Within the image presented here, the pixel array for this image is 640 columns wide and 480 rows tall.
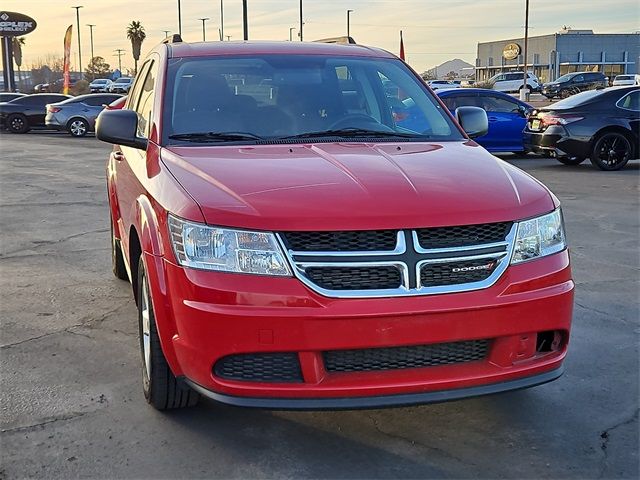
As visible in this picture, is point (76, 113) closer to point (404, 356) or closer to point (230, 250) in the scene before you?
point (230, 250)

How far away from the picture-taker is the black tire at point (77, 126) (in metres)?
24.5

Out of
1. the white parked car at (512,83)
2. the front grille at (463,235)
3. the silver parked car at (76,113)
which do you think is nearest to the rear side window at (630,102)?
the front grille at (463,235)

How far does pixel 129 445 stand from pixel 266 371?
0.81m

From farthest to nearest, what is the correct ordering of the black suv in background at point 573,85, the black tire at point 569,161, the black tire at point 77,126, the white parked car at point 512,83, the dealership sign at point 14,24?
1. the white parked car at point 512,83
2. the black suv in background at point 573,85
3. the dealership sign at point 14,24
4. the black tire at point 77,126
5. the black tire at point 569,161

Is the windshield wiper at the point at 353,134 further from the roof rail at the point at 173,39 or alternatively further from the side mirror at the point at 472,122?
the roof rail at the point at 173,39

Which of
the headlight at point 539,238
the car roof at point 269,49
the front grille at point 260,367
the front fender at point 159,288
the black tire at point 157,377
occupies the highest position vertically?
the car roof at point 269,49

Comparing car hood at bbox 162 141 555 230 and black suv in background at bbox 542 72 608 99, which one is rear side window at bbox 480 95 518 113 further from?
black suv in background at bbox 542 72 608 99

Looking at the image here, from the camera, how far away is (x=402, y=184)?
10.4 ft

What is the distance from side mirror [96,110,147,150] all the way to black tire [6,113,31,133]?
80.1ft

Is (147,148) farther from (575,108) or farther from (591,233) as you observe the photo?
(575,108)

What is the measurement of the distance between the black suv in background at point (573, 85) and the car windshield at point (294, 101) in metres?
45.8

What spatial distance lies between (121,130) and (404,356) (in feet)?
6.60

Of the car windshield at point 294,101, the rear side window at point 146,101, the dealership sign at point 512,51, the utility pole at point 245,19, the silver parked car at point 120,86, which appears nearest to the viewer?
the car windshield at point 294,101

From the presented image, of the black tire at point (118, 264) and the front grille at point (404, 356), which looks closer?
the front grille at point (404, 356)
